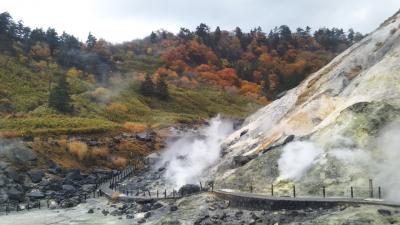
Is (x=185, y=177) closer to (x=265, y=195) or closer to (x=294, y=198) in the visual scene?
(x=265, y=195)

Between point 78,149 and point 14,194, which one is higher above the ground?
point 78,149

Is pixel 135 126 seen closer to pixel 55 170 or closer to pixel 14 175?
pixel 55 170

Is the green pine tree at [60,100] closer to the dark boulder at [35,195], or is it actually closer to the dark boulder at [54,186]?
the dark boulder at [54,186]

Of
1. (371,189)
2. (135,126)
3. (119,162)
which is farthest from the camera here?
(135,126)

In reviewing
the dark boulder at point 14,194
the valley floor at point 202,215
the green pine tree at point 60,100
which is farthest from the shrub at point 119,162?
the valley floor at point 202,215

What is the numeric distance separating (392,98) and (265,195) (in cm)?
1608

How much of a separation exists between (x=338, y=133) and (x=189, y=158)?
2790 centimetres

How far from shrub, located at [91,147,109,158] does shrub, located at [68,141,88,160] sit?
1.45 m

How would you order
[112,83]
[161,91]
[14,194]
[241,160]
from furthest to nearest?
[112,83] < [161,91] < [14,194] < [241,160]

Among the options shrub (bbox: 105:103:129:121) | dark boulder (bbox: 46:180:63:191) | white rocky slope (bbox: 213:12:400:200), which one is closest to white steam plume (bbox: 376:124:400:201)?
white rocky slope (bbox: 213:12:400:200)

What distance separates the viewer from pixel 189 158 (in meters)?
69.4

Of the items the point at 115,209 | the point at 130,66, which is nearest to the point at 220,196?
the point at 115,209

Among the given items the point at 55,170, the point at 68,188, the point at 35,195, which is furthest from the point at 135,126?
the point at 35,195

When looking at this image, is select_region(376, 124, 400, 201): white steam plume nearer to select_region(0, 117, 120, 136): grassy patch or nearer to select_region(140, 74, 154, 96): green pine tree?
select_region(0, 117, 120, 136): grassy patch
